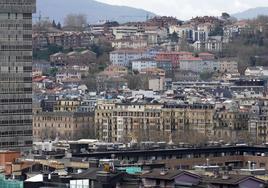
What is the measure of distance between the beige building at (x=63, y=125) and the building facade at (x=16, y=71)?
3397 cm

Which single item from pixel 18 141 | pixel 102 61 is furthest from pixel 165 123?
pixel 102 61

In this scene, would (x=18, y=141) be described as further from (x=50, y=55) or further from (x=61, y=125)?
(x=50, y=55)

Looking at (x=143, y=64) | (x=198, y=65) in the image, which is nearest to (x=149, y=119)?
(x=143, y=64)

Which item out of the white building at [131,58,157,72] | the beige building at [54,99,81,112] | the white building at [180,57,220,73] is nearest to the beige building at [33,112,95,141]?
the beige building at [54,99,81,112]

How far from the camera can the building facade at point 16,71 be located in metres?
79.2

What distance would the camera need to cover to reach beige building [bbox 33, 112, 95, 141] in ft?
383

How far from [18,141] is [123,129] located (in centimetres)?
4051

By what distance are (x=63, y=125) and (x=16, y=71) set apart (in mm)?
40260

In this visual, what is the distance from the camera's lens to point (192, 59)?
645ft

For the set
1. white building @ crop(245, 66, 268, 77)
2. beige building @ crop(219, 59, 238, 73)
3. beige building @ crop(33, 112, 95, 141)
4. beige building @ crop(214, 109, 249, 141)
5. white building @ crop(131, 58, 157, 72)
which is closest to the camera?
beige building @ crop(214, 109, 249, 141)

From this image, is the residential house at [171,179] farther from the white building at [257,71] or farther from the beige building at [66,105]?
the white building at [257,71]

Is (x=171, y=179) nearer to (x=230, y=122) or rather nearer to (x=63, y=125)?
(x=230, y=122)

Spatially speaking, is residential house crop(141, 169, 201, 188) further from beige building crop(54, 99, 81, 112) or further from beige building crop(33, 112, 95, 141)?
beige building crop(54, 99, 81, 112)

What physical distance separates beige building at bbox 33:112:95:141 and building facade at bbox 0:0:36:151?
3397 centimetres
